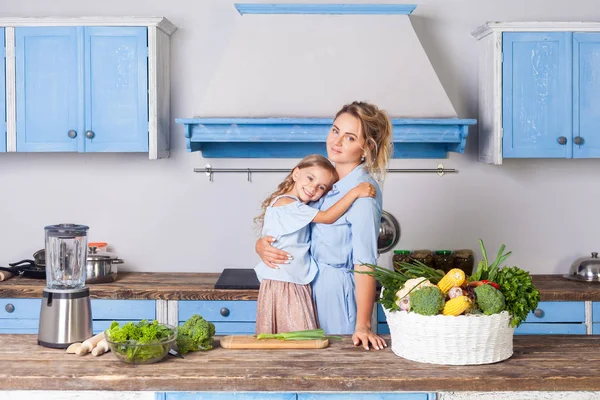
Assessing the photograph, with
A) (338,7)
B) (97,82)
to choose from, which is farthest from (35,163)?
(338,7)

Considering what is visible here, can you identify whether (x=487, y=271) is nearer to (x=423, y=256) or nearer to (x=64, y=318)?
(x=64, y=318)

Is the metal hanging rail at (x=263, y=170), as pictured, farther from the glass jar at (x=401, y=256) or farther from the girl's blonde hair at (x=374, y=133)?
the girl's blonde hair at (x=374, y=133)

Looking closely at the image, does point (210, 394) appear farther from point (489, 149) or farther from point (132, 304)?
point (489, 149)

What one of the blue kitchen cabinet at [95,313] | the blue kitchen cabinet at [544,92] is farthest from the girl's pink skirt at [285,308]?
the blue kitchen cabinet at [544,92]

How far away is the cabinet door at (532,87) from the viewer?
4230 mm

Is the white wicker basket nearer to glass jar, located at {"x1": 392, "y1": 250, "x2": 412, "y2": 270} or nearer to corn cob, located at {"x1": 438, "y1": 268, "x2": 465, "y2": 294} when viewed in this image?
corn cob, located at {"x1": 438, "y1": 268, "x2": 465, "y2": 294}

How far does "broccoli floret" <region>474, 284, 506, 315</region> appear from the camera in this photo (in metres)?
2.22

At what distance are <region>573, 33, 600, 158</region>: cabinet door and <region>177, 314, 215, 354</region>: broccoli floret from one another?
2685 mm

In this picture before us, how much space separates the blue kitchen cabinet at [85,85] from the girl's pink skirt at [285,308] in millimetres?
1473

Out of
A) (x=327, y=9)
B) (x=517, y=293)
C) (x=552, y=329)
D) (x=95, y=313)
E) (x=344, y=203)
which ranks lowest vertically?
(x=552, y=329)

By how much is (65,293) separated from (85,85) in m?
1.97

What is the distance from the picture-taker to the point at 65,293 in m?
2.52

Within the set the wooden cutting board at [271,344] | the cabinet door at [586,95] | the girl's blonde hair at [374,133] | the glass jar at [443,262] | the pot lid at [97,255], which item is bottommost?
the wooden cutting board at [271,344]

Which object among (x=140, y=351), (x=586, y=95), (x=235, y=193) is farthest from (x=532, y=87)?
(x=140, y=351)
